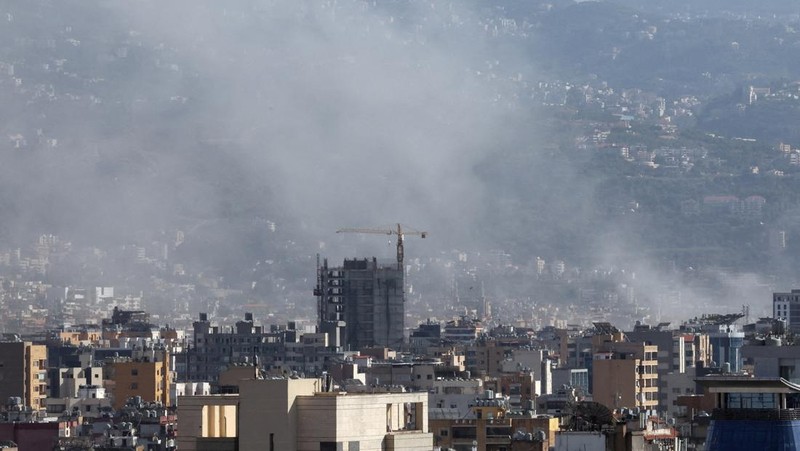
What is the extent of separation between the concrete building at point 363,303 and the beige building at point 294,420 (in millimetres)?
117886

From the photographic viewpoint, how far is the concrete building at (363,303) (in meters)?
149

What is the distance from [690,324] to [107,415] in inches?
2458

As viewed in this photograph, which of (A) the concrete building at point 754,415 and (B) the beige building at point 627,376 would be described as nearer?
(A) the concrete building at point 754,415

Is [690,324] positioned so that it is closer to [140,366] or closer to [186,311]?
[140,366]

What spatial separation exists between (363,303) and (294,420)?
126m

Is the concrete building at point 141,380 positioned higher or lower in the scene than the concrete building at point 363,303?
lower

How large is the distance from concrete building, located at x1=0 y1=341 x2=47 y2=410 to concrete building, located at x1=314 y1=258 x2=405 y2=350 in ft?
151

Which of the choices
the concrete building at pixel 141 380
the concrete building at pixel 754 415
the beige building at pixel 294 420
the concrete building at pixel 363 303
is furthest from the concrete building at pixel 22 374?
the concrete building at pixel 754 415

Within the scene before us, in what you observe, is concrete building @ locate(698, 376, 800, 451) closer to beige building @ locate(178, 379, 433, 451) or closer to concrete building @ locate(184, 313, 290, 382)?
beige building @ locate(178, 379, 433, 451)

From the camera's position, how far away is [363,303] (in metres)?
152

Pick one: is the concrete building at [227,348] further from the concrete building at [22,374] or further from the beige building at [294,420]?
the beige building at [294,420]

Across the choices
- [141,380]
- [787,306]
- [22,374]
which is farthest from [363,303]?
[141,380]

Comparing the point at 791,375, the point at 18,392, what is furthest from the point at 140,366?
the point at 791,375

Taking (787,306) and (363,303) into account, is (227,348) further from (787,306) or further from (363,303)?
(787,306)
